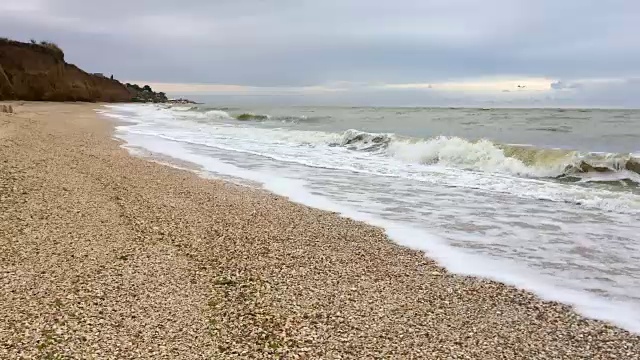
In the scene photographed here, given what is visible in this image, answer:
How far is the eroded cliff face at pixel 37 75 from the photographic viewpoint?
4506 cm

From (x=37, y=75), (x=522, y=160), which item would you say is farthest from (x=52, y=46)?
(x=522, y=160)

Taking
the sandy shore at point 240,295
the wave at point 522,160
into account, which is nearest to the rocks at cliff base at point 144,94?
the wave at point 522,160

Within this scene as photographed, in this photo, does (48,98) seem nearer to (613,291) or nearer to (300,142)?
(300,142)

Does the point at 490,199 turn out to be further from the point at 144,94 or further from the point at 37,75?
the point at 144,94

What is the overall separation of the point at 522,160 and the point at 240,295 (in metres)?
10.7

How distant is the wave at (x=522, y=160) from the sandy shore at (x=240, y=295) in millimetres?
7164

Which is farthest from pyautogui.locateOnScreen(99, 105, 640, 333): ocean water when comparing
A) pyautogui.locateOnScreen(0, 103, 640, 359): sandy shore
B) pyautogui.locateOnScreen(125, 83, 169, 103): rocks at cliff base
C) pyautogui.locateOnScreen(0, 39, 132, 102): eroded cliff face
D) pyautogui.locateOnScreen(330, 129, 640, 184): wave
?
pyautogui.locateOnScreen(125, 83, 169, 103): rocks at cliff base

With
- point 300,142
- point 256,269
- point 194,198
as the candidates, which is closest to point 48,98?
point 300,142

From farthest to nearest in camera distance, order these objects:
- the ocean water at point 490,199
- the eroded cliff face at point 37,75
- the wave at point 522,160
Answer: the eroded cliff face at point 37,75, the wave at point 522,160, the ocean water at point 490,199

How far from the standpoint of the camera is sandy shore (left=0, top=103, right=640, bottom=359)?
312cm

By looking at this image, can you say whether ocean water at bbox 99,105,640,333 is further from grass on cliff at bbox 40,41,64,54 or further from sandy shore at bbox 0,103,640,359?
grass on cliff at bbox 40,41,64,54

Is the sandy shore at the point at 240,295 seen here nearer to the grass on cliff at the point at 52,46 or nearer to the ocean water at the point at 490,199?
the ocean water at the point at 490,199

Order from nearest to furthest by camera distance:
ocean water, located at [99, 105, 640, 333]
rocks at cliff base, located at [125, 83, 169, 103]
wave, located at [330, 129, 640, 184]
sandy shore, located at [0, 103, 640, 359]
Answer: sandy shore, located at [0, 103, 640, 359], ocean water, located at [99, 105, 640, 333], wave, located at [330, 129, 640, 184], rocks at cliff base, located at [125, 83, 169, 103]

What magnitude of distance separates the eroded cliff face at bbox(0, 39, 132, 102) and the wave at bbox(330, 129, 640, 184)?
4132 cm
